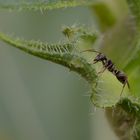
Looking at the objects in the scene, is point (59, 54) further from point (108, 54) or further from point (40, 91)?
point (40, 91)

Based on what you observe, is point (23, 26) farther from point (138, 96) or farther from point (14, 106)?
point (138, 96)

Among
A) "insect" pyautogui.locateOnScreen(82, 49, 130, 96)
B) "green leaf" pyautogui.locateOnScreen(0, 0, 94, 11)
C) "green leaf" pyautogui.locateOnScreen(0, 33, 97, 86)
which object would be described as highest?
"green leaf" pyautogui.locateOnScreen(0, 0, 94, 11)

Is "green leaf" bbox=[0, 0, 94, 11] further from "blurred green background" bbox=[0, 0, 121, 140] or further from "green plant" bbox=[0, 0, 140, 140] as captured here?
"blurred green background" bbox=[0, 0, 121, 140]

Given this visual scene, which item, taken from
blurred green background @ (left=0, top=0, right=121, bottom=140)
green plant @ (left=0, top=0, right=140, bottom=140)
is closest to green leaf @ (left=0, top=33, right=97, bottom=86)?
green plant @ (left=0, top=0, right=140, bottom=140)

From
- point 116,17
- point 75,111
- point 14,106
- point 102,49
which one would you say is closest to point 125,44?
point 102,49

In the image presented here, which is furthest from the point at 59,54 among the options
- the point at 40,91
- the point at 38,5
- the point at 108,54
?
the point at 40,91

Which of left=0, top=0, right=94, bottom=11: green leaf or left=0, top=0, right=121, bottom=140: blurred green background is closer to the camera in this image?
left=0, top=0, right=94, bottom=11: green leaf
